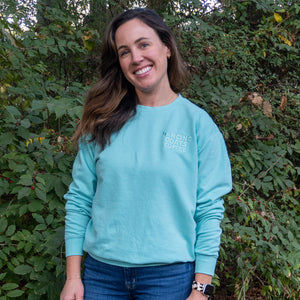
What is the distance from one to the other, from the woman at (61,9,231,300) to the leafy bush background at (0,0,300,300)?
56cm

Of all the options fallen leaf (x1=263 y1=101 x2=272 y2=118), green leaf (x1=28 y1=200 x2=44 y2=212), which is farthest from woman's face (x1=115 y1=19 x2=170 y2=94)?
fallen leaf (x1=263 y1=101 x2=272 y2=118)

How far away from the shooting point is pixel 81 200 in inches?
59.2

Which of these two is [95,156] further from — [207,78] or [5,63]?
[207,78]

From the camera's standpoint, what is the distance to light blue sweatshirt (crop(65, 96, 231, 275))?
1.32 m

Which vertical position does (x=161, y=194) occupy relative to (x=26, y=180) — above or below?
above

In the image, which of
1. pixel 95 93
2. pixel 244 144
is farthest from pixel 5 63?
pixel 244 144

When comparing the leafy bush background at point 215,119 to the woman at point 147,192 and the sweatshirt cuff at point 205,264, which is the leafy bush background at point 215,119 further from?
the sweatshirt cuff at point 205,264

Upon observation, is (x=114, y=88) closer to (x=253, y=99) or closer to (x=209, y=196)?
(x=209, y=196)

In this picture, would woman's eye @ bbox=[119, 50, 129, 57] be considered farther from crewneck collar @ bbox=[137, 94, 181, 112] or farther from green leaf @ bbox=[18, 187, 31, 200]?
green leaf @ bbox=[18, 187, 31, 200]

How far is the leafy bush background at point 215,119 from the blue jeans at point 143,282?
2.01 ft

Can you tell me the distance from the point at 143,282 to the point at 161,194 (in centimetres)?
32

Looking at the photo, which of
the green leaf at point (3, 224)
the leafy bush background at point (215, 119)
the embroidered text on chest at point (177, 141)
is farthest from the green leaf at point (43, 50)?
the embroidered text on chest at point (177, 141)

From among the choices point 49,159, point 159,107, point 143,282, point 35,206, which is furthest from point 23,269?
point 159,107

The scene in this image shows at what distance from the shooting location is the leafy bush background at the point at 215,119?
209 cm
